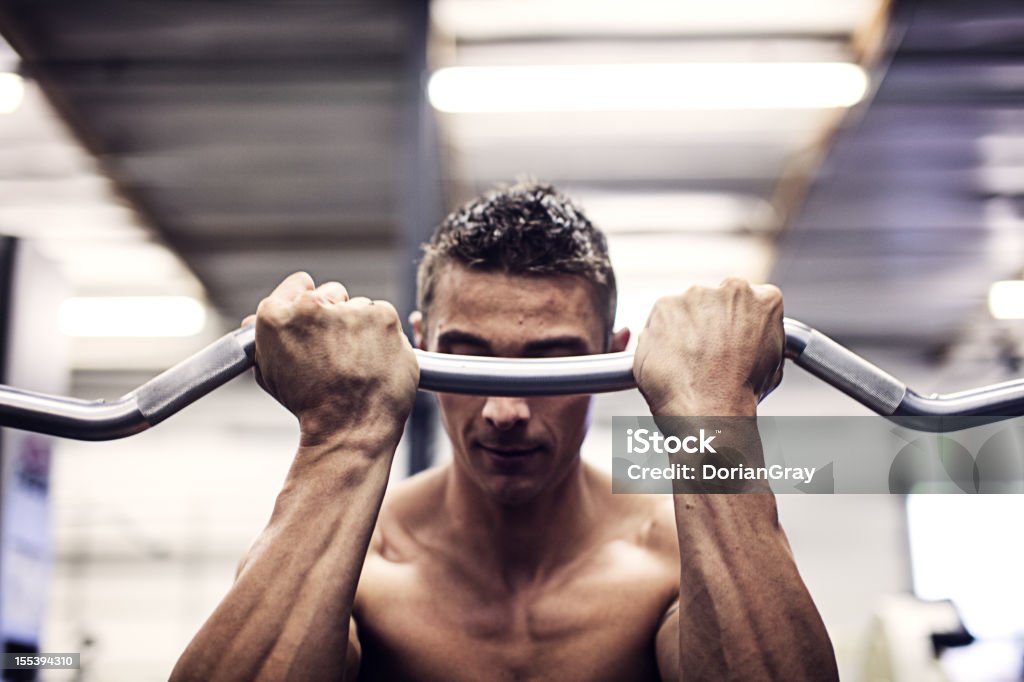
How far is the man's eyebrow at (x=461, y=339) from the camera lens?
4.03 ft

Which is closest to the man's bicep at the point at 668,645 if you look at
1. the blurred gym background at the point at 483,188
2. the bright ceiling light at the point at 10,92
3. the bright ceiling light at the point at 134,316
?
the blurred gym background at the point at 483,188

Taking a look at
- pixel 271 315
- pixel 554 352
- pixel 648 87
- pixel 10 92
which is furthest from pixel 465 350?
pixel 10 92

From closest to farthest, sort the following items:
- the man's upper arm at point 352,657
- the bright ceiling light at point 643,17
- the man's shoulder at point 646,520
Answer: the man's upper arm at point 352,657
the man's shoulder at point 646,520
the bright ceiling light at point 643,17

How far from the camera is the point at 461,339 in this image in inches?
49.2

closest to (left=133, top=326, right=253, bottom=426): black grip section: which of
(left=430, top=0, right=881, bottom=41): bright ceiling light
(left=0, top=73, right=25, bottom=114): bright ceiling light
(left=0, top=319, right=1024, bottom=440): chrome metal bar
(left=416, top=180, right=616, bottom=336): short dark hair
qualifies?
(left=0, top=319, right=1024, bottom=440): chrome metal bar

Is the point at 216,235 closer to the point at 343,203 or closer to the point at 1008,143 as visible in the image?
the point at 343,203

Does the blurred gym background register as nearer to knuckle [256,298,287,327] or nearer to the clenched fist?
the clenched fist

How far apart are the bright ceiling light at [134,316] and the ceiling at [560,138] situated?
0.39m

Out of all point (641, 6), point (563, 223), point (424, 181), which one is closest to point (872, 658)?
point (563, 223)

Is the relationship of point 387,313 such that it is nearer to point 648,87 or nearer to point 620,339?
point 620,339

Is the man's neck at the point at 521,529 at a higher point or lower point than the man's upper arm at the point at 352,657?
higher

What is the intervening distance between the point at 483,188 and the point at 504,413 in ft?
9.62

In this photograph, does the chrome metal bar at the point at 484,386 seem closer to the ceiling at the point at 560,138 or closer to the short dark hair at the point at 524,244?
the short dark hair at the point at 524,244

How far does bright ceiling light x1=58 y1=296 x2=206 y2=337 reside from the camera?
5336 millimetres
